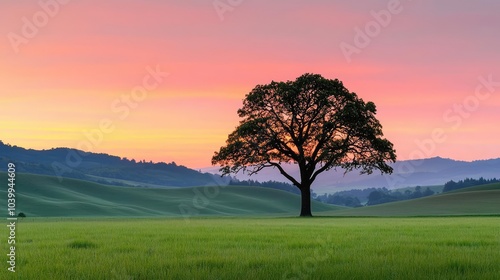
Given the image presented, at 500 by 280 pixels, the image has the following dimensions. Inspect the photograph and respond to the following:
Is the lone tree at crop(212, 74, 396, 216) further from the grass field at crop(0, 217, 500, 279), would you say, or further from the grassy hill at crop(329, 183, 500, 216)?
the grass field at crop(0, 217, 500, 279)

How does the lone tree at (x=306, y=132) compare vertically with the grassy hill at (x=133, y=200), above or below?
above

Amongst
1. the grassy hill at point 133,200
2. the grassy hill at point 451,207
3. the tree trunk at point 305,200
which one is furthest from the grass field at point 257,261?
the grassy hill at point 133,200

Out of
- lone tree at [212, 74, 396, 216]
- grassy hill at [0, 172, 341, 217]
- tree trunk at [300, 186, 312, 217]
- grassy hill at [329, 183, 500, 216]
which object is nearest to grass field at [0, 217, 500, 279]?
lone tree at [212, 74, 396, 216]

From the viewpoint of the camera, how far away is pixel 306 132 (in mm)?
57125

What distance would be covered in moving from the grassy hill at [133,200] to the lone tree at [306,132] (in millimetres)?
56720

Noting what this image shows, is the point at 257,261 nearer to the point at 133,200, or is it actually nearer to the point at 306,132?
the point at 306,132

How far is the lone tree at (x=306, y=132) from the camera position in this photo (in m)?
55.4

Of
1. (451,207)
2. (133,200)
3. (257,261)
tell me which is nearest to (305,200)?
(451,207)

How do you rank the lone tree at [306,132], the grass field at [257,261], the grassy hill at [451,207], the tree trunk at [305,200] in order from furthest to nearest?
the grassy hill at [451,207]
the tree trunk at [305,200]
the lone tree at [306,132]
the grass field at [257,261]

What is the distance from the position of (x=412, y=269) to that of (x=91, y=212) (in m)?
103

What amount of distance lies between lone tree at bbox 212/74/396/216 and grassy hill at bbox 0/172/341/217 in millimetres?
56720

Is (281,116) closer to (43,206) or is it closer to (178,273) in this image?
(178,273)

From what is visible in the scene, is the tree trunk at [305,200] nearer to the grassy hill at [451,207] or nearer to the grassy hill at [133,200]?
the grassy hill at [451,207]

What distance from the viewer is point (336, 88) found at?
56.0 m
